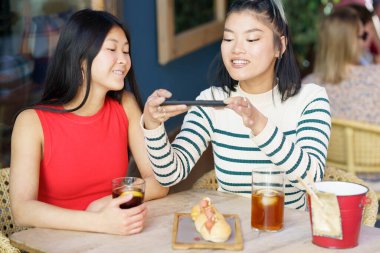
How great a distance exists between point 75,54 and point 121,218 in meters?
0.61

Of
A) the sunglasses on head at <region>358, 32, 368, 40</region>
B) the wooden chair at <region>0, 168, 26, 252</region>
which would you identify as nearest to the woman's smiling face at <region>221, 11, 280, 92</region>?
the wooden chair at <region>0, 168, 26, 252</region>

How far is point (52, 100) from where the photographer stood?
2217 millimetres

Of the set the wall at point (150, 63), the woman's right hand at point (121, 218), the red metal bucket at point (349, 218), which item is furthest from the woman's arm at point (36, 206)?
the wall at point (150, 63)

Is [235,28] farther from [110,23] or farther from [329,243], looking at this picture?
[329,243]

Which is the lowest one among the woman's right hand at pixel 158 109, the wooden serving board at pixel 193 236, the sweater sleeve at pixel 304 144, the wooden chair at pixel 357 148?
the wooden chair at pixel 357 148

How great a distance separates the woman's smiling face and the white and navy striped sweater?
0.15 m

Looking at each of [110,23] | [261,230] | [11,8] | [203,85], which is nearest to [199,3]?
[203,85]

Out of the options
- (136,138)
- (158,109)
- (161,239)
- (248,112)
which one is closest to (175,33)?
(136,138)

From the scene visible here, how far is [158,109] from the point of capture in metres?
1.93

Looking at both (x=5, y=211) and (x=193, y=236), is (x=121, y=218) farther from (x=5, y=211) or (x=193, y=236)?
(x=5, y=211)

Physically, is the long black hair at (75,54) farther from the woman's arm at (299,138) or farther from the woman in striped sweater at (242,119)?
the woman's arm at (299,138)

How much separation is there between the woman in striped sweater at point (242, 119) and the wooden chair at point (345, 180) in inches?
5.9

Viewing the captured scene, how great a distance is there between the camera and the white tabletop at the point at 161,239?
171cm

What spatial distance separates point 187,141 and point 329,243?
25.9 inches
